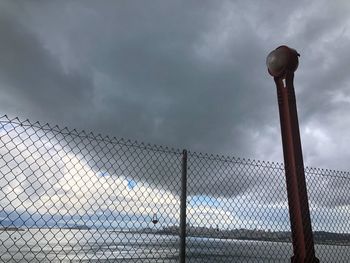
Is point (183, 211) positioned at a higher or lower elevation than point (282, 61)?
lower

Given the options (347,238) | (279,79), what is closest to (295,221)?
(347,238)

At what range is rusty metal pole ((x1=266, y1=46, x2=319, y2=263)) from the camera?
796cm

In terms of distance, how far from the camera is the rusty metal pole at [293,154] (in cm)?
796

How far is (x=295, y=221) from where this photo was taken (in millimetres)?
8062

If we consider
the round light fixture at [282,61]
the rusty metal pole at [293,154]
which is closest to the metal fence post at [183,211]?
the rusty metal pole at [293,154]

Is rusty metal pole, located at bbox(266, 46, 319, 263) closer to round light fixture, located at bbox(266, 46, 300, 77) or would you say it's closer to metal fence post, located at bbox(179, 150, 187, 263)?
round light fixture, located at bbox(266, 46, 300, 77)

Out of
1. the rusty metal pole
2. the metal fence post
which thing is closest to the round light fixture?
the rusty metal pole

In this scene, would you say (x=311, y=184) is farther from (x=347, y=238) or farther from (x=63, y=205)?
(x=63, y=205)

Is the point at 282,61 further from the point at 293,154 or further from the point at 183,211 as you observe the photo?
the point at 183,211

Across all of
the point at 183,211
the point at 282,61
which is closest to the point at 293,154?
the point at 282,61

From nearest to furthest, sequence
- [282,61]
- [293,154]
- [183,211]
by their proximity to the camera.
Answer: [183,211]
[293,154]
[282,61]

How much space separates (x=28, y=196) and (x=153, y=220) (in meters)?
1.85

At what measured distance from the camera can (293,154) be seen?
8438 millimetres

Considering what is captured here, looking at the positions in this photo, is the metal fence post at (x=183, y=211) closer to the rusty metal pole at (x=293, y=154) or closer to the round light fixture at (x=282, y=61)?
the rusty metal pole at (x=293, y=154)
